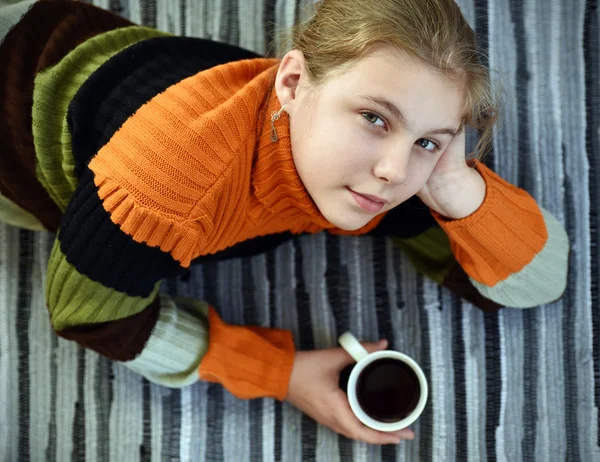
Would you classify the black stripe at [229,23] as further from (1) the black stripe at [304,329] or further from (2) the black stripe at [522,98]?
(2) the black stripe at [522,98]

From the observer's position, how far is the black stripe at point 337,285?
100 centimetres

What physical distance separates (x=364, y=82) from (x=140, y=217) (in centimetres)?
33

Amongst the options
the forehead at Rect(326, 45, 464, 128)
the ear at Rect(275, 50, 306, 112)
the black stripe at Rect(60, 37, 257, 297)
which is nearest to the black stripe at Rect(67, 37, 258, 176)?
the black stripe at Rect(60, 37, 257, 297)

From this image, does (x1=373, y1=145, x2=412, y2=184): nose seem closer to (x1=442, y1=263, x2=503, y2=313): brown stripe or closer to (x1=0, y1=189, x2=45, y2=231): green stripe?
(x1=442, y1=263, x2=503, y2=313): brown stripe

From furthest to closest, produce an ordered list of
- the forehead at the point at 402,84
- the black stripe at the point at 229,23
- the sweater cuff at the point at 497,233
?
the black stripe at the point at 229,23, the sweater cuff at the point at 497,233, the forehead at the point at 402,84

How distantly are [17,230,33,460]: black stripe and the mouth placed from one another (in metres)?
0.70

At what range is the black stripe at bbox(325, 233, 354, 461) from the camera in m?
1.00

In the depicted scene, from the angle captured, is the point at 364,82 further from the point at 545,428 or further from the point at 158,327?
the point at 545,428

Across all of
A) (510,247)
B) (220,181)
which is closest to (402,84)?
(220,181)

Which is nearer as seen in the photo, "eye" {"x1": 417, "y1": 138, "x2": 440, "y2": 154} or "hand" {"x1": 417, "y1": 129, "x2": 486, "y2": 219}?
"eye" {"x1": 417, "y1": 138, "x2": 440, "y2": 154}

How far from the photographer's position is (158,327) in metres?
0.83

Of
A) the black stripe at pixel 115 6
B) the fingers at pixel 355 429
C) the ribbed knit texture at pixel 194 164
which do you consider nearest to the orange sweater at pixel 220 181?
the ribbed knit texture at pixel 194 164

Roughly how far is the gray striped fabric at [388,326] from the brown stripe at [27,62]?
0.24 metres

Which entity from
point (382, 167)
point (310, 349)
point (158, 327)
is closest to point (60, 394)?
point (158, 327)
